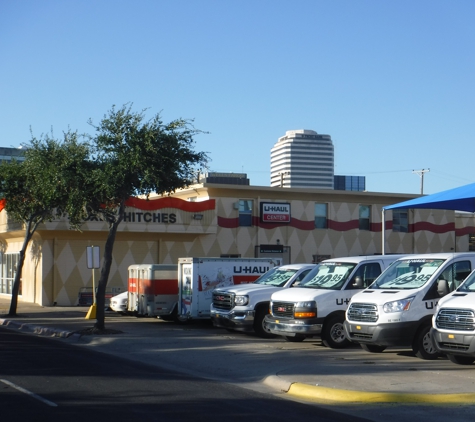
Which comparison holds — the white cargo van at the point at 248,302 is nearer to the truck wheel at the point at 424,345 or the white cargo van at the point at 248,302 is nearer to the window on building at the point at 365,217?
the truck wheel at the point at 424,345

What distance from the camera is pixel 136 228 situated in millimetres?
34688

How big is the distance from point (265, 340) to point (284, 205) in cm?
2045

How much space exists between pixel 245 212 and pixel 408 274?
76.3 ft

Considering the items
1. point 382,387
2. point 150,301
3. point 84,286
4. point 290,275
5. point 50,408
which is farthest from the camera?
point 84,286

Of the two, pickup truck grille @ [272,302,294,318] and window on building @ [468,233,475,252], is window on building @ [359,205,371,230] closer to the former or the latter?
window on building @ [468,233,475,252]

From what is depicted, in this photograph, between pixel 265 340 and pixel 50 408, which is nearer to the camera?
pixel 50 408

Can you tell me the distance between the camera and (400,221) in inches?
1661

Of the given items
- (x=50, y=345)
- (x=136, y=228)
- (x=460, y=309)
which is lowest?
(x=50, y=345)

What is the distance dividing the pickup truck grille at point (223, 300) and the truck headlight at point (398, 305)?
250 inches

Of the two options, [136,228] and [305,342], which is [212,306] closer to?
[305,342]

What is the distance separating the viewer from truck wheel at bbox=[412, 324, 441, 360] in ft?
47.4

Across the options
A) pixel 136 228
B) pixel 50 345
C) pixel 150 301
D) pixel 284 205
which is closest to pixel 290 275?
pixel 150 301

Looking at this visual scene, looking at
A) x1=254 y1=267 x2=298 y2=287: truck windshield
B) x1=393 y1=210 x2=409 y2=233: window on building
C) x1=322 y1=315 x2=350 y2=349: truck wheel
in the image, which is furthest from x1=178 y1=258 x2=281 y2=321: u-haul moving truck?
x1=393 y1=210 x2=409 y2=233: window on building

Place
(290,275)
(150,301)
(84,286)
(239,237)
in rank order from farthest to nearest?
(239,237), (84,286), (150,301), (290,275)
